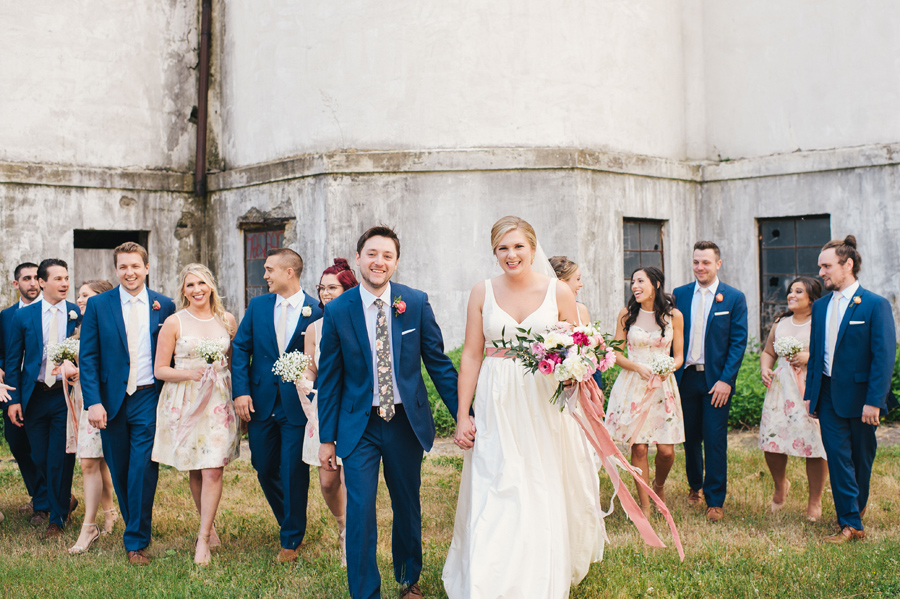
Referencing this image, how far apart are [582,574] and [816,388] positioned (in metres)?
2.59

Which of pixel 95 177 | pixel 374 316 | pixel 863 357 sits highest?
pixel 95 177

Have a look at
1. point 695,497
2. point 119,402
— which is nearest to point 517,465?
point 119,402

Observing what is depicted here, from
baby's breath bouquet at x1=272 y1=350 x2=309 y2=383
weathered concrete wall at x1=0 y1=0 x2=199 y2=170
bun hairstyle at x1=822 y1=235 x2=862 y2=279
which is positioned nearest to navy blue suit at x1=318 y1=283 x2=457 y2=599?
baby's breath bouquet at x1=272 y1=350 x2=309 y2=383

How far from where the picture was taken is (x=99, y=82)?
43.9ft

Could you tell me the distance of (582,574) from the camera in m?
5.12

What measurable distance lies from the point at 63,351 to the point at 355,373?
3290 mm

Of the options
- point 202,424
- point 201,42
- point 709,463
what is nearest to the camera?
point 202,424

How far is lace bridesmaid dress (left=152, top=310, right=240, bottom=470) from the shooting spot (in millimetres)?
6094

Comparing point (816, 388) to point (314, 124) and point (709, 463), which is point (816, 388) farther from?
point (314, 124)

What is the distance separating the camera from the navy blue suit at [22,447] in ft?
24.5

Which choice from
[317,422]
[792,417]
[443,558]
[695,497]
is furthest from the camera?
[695,497]

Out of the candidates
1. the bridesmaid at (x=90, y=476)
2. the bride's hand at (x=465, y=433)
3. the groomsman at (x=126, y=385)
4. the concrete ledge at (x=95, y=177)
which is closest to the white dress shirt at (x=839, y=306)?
the bride's hand at (x=465, y=433)

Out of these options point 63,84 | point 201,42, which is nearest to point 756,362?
point 201,42

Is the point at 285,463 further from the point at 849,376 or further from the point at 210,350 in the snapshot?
the point at 849,376
